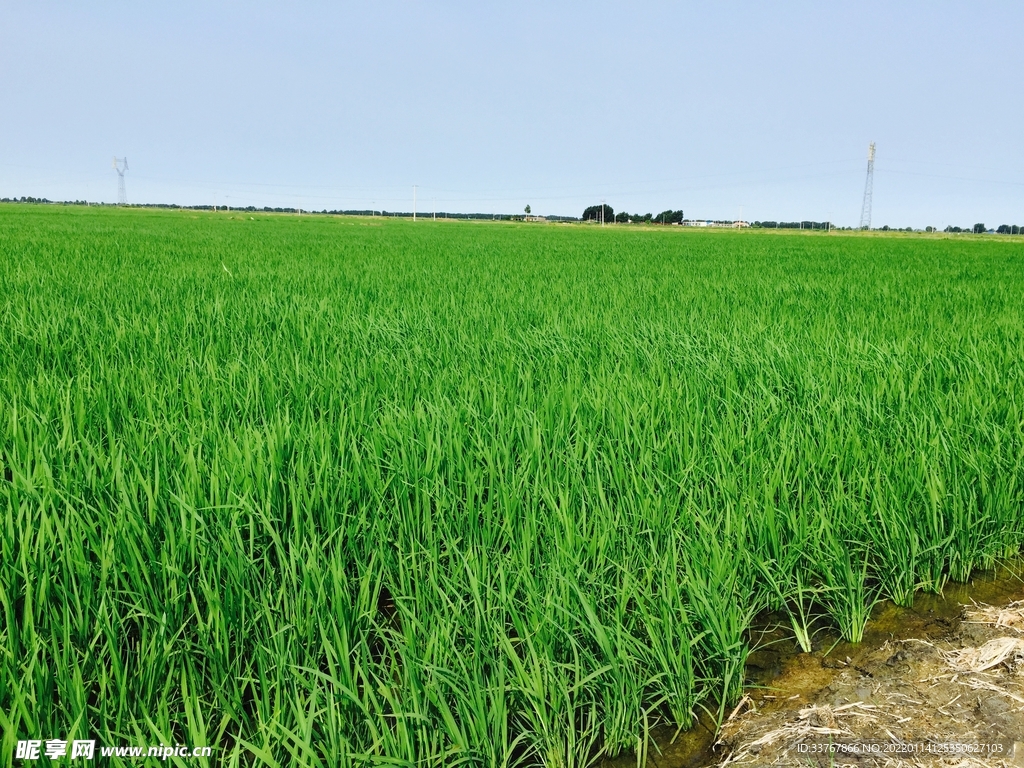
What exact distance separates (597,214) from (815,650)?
3430 inches

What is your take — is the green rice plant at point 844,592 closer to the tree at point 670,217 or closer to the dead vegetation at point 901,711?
the dead vegetation at point 901,711

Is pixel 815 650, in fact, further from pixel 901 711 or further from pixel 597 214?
pixel 597 214

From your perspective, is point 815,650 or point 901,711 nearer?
point 901,711

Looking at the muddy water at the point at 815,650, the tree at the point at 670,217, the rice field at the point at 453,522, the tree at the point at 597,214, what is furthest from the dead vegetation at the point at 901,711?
the tree at the point at 670,217

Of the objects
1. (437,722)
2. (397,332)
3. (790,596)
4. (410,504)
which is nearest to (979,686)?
(790,596)

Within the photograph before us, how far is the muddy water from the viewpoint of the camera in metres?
1.38

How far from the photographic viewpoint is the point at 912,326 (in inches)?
194

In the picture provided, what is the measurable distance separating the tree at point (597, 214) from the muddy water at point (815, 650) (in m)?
79.4

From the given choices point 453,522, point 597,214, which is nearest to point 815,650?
point 453,522

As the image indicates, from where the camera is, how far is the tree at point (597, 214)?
79988mm

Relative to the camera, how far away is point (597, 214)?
8506 cm

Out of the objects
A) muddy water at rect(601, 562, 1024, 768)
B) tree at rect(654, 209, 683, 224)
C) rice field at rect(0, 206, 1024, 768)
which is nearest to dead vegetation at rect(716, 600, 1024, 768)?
muddy water at rect(601, 562, 1024, 768)

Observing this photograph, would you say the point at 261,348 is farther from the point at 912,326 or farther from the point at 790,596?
the point at 912,326

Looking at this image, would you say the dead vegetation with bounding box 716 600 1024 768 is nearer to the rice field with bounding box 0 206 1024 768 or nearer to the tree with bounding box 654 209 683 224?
the rice field with bounding box 0 206 1024 768
